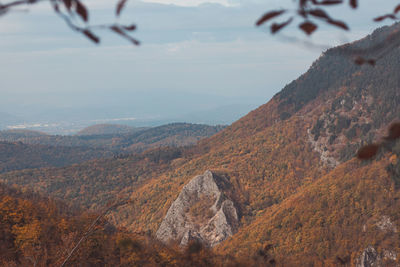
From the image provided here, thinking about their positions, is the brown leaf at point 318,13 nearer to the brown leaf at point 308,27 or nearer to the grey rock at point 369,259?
the brown leaf at point 308,27

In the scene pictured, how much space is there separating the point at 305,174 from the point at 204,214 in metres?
27.4

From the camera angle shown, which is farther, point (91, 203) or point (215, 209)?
point (91, 203)

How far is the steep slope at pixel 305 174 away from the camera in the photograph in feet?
178

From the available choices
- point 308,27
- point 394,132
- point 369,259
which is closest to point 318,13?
point 308,27

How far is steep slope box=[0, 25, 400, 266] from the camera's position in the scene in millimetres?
54250

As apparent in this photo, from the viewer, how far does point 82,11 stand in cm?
308

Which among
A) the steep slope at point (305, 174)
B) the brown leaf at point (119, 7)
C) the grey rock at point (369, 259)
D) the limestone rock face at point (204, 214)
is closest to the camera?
the brown leaf at point (119, 7)

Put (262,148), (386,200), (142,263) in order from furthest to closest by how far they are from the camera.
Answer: (262,148) → (386,200) → (142,263)

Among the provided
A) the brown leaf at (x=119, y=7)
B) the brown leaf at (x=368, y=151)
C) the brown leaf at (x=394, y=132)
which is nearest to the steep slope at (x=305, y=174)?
the brown leaf at (x=394, y=132)

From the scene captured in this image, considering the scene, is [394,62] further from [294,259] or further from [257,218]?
[294,259]

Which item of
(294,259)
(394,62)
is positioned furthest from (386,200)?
(394,62)

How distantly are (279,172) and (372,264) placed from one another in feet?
167

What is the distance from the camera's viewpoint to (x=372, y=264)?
44.5m

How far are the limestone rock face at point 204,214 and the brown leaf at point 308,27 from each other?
71.2 metres
